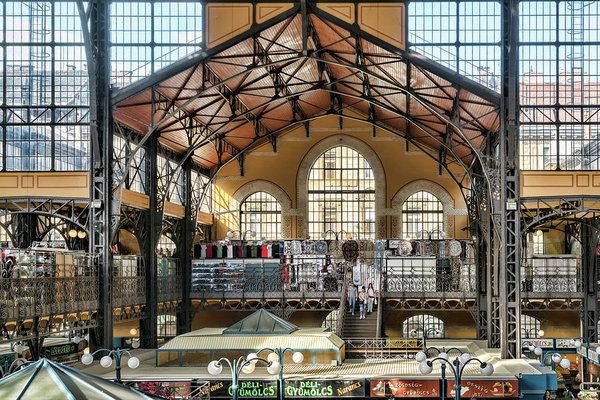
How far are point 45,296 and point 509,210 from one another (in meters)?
15.5

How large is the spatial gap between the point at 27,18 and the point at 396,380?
19.7 metres

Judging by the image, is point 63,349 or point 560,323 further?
point 560,323

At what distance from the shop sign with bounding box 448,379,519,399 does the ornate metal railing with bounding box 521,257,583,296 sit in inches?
582

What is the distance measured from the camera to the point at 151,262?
39625 mm

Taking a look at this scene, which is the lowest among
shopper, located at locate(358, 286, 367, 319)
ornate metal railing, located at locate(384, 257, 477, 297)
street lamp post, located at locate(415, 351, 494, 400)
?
street lamp post, located at locate(415, 351, 494, 400)

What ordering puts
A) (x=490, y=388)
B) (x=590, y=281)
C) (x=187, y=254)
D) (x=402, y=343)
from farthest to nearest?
(x=187, y=254) < (x=590, y=281) < (x=402, y=343) < (x=490, y=388)

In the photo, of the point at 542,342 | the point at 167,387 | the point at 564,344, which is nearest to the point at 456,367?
the point at 167,387

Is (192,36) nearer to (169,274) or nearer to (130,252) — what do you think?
(169,274)

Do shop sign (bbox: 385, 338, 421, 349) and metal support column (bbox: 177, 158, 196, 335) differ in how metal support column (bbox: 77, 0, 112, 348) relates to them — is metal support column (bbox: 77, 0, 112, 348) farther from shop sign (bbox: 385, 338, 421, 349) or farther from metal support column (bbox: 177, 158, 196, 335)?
metal support column (bbox: 177, 158, 196, 335)

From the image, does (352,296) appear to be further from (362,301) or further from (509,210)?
(509,210)

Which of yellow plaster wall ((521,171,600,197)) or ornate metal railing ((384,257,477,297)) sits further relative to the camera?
ornate metal railing ((384,257,477,297))

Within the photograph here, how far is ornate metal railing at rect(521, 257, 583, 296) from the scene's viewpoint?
42.8 metres

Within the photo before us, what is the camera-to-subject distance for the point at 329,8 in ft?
111

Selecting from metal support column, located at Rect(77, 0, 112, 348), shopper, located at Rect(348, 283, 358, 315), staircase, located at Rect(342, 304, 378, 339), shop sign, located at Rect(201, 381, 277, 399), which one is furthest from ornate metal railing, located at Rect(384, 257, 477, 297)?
shop sign, located at Rect(201, 381, 277, 399)
